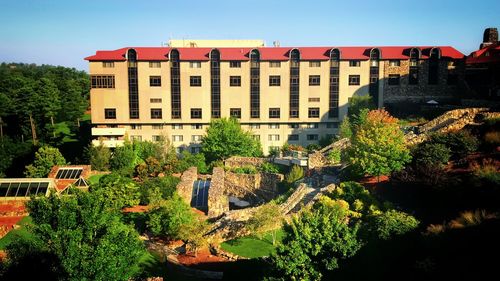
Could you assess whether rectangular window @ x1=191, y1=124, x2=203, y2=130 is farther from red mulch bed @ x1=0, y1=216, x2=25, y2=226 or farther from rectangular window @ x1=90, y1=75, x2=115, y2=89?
red mulch bed @ x1=0, y1=216, x2=25, y2=226

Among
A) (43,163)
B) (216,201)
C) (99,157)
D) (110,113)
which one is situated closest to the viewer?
(216,201)

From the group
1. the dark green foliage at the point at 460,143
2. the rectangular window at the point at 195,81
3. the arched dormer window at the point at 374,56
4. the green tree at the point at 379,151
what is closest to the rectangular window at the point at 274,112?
the rectangular window at the point at 195,81

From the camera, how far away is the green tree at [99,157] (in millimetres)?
50031

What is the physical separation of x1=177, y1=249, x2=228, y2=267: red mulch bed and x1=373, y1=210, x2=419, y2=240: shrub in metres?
9.55

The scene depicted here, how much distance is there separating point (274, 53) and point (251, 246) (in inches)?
1455

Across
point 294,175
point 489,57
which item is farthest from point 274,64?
point 489,57

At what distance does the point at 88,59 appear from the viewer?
2282 inches

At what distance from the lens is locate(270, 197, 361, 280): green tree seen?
66.5ft

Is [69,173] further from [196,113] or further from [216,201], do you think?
[196,113]

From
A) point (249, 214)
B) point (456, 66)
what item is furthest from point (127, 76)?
point (456, 66)

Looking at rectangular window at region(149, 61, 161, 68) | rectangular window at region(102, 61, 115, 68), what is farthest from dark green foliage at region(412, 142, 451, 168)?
rectangular window at region(102, 61, 115, 68)

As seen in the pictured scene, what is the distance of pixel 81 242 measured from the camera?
67.7ft

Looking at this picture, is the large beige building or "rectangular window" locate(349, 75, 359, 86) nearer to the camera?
the large beige building

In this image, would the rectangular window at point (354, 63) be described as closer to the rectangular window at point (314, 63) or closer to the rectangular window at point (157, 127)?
the rectangular window at point (314, 63)
